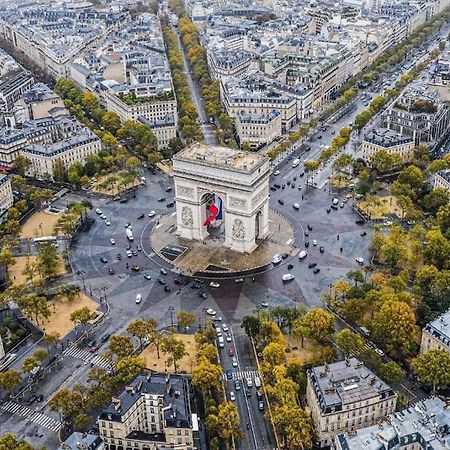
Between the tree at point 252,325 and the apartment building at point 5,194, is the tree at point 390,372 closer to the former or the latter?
the tree at point 252,325

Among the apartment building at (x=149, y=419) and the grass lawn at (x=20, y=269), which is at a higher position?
the apartment building at (x=149, y=419)

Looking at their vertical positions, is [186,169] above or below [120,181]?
above

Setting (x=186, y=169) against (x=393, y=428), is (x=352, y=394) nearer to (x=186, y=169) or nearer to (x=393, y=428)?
(x=393, y=428)

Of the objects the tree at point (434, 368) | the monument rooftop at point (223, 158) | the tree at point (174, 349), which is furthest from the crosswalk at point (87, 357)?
the tree at point (434, 368)

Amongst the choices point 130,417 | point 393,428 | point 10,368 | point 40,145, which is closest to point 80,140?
point 40,145

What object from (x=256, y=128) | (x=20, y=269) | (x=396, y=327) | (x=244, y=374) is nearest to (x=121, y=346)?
(x=244, y=374)

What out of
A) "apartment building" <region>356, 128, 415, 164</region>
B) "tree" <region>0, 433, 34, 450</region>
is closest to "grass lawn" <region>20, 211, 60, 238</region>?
"tree" <region>0, 433, 34, 450</region>
